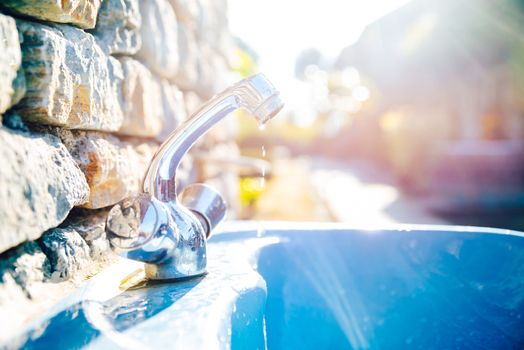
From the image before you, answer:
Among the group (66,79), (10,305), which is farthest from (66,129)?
(10,305)

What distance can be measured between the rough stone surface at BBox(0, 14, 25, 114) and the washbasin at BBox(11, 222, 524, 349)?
0.27m

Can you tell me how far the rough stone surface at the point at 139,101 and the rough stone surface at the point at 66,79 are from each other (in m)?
0.08

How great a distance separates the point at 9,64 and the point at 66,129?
0.63 feet

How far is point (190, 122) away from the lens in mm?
721

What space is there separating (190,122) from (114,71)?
0.30 m

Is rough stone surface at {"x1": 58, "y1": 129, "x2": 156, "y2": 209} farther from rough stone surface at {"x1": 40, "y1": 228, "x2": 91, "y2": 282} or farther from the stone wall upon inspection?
rough stone surface at {"x1": 40, "y1": 228, "x2": 91, "y2": 282}

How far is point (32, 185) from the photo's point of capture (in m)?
0.59

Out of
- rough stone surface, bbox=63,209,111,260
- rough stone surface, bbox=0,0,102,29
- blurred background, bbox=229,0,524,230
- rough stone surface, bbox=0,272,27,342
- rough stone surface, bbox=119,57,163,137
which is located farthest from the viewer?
blurred background, bbox=229,0,524,230

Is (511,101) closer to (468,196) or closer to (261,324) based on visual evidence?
(468,196)

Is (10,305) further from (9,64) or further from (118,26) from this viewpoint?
(118,26)

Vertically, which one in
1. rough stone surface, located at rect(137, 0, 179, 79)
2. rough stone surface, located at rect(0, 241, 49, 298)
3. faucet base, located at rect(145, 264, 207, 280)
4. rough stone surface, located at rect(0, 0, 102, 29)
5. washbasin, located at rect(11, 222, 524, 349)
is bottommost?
washbasin, located at rect(11, 222, 524, 349)

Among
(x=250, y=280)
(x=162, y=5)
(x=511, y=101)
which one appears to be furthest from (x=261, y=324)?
(x=511, y=101)

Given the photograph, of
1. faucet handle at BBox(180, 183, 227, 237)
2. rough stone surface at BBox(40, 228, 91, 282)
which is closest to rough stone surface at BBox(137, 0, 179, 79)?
faucet handle at BBox(180, 183, 227, 237)

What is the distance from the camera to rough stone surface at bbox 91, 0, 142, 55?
2.92 feet
